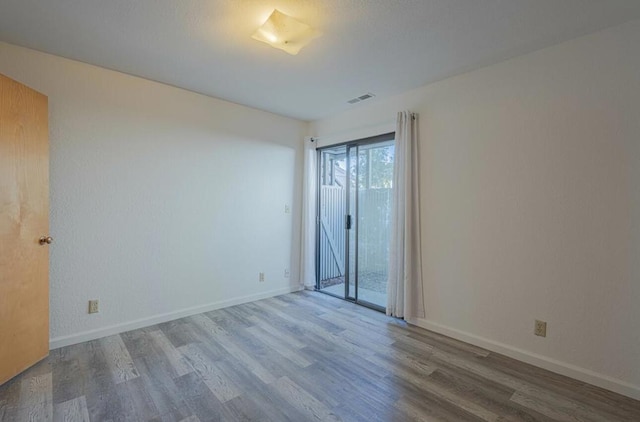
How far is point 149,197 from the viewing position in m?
3.09

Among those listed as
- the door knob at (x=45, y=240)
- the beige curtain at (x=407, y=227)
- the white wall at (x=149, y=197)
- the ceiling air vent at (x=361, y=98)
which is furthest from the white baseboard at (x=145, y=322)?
the ceiling air vent at (x=361, y=98)

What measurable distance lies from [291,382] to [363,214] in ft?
7.50

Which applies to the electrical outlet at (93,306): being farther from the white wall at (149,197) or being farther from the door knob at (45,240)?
the door knob at (45,240)

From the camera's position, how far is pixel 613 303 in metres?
2.09

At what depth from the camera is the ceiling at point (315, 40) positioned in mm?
1926

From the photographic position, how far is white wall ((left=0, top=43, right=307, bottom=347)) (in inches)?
103

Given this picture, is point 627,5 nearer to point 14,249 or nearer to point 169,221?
point 169,221

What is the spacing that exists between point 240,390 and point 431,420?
4.07 ft

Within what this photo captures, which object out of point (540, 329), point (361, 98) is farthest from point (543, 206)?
point (361, 98)

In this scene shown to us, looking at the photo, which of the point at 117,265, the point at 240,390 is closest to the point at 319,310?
the point at 240,390

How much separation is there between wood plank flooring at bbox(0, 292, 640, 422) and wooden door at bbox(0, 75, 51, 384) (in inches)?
9.1

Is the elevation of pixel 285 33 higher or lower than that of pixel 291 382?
higher

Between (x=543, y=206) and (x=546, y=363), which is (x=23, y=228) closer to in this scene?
(x=543, y=206)

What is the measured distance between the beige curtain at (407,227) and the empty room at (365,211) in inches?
0.9
